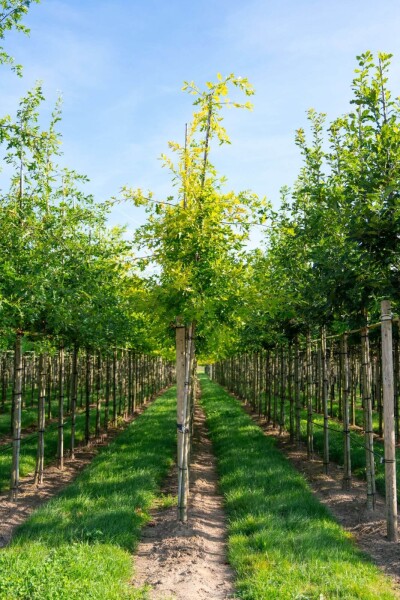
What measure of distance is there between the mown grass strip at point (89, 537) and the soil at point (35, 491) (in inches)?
20.4

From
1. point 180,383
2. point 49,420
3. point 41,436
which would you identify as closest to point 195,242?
point 180,383

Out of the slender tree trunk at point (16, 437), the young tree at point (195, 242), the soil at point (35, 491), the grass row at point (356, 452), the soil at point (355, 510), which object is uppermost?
the young tree at point (195, 242)

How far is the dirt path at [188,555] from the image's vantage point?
17.5 ft

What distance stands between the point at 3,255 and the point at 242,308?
3.59 metres

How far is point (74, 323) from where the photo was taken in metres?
9.47

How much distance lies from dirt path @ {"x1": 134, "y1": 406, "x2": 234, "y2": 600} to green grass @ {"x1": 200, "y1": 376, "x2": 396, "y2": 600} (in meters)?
0.21

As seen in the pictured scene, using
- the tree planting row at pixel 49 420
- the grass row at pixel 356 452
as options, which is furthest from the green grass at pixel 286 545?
the tree planting row at pixel 49 420

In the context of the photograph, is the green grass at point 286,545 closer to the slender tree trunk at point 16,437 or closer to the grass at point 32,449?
the slender tree trunk at point 16,437

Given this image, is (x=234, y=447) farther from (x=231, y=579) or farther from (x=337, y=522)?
(x=231, y=579)

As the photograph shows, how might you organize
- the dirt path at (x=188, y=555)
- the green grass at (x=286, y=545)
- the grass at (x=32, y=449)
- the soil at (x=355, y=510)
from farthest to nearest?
the grass at (x=32, y=449) → the soil at (x=355, y=510) → the dirt path at (x=188, y=555) → the green grass at (x=286, y=545)

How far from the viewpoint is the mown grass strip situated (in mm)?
4723

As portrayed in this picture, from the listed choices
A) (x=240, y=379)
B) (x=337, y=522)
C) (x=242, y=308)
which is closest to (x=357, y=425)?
(x=337, y=522)

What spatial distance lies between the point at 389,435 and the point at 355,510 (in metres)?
1.90

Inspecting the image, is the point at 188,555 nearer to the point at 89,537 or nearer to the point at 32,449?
the point at 89,537
